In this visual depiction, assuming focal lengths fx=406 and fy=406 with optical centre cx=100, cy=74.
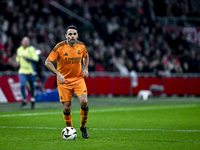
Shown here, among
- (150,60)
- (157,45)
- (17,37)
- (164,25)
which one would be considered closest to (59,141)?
(17,37)

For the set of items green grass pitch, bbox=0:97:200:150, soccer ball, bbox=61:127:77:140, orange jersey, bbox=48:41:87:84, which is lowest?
green grass pitch, bbox=0:97:200:150

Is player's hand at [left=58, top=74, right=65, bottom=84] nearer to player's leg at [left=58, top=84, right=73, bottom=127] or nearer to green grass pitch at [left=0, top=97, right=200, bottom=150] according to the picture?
player's leg at [left=58, top=84, right=73, bottom=127]

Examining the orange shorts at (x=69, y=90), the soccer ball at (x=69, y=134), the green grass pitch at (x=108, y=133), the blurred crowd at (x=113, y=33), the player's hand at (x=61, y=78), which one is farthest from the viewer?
the blurred crowd at (x=113, y=33)

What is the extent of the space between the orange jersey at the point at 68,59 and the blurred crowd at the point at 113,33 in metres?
11.5

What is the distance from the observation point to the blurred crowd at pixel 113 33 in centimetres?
2142

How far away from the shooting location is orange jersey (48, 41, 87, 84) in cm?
801

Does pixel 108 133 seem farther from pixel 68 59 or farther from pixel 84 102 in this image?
pixel 68 59

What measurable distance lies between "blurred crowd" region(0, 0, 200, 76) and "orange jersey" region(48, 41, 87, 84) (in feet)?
37.7

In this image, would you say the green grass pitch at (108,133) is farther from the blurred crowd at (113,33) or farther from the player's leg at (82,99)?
the blurred crowd at (113,33)

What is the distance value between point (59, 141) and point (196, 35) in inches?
910

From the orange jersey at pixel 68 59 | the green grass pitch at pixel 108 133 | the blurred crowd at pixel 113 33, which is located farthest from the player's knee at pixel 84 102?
the blurred crowd at pixel 113 33

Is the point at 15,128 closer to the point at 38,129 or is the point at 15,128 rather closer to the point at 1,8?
the point at 38,129

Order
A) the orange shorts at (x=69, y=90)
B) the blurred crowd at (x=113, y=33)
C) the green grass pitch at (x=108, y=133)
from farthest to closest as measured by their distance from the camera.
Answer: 1. the blurred crowd at (x=113, y=33)
2. the orange shorts at (x=69, y=90)
3. the green grass pitch at (x=108, y=133)

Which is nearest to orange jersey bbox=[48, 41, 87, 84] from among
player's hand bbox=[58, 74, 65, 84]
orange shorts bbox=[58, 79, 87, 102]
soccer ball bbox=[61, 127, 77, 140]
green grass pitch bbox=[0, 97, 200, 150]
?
orange shorts bbox=[58, 79, 87, 102]
